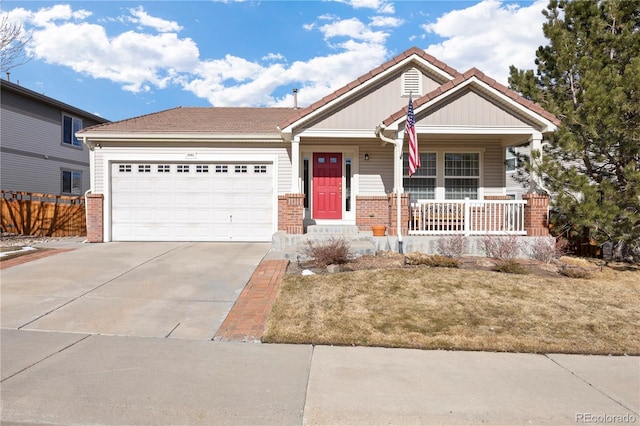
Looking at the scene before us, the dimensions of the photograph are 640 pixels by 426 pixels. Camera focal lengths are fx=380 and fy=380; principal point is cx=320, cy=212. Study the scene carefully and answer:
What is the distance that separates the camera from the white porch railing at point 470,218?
1005 cm

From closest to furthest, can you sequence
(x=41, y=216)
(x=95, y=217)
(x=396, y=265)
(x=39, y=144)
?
1. (x=396, y=265)
2. (x=95, y=217)
3. (x=41, y=216)
4. (x=39, y=144)

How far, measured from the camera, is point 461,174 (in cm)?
1205

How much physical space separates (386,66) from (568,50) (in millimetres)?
4580

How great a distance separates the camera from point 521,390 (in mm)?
3553

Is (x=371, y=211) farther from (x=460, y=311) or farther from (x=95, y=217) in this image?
(x=95, y=217)

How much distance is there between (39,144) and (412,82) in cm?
A: 1877

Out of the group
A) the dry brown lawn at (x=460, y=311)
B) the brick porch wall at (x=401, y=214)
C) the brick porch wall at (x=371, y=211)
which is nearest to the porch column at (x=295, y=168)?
the brick porch wall at (x=371, y=211)

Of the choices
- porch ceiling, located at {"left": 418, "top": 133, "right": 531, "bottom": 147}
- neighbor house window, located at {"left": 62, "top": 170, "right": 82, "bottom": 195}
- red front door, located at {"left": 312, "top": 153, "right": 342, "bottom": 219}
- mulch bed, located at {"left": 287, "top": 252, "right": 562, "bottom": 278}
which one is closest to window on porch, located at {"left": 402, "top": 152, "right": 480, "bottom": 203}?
porch ceiling, located at {"left": 418, "top": 133, "right": 531, "bottom": 147}

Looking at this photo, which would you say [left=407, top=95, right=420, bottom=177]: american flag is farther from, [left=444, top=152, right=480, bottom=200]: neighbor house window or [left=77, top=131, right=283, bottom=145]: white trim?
[left=77, top=131, right=283, bottom=145]: white trim

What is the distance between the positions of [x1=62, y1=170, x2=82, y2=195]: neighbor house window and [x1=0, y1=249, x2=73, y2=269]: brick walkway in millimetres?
13238

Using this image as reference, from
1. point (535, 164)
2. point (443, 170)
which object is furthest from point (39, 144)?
point (535, 164)

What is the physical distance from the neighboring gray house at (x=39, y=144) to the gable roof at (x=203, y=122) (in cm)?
913

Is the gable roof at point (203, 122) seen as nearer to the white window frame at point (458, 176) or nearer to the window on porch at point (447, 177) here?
the window on porch at point (447, 177)

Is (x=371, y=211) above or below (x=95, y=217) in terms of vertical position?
above
